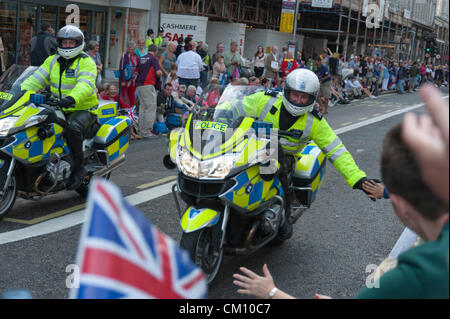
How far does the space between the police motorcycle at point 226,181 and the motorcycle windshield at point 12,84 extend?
205 cm

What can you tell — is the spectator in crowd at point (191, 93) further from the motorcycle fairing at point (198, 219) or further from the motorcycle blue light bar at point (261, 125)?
the motorcycle fairing at point (198, 219)

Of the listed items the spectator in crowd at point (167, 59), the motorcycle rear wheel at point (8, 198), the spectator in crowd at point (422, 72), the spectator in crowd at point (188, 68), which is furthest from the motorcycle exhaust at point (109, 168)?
the spectator in crowd at point (422, 72)

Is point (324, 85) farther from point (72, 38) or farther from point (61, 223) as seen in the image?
point (61, 223)

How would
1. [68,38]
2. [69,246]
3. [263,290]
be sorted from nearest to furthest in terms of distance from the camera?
1. [263,290]
2. [69,246]
3. [68,38]

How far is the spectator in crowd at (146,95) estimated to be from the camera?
41.9 feet

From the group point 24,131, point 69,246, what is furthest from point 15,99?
point 69,246

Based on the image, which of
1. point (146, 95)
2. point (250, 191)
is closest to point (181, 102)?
point (146, 95)

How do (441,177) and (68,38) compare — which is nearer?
(441,177)

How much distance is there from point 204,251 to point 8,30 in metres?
15.0

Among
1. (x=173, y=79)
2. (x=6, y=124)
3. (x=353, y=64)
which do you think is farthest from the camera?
(x=353, y=64)

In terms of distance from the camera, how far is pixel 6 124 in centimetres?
631
